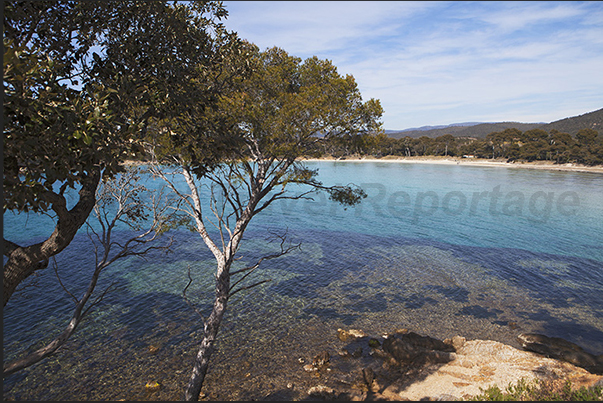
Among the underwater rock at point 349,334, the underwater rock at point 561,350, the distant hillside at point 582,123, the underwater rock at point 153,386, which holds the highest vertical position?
the distant hillside at point 582,123

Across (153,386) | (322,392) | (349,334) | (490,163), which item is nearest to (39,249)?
(153,386)

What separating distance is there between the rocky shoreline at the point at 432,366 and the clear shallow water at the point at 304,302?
903 mm

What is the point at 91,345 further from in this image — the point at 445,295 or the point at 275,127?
the point at 445,295

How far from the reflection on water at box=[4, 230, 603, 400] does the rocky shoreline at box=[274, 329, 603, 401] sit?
95 centimetres

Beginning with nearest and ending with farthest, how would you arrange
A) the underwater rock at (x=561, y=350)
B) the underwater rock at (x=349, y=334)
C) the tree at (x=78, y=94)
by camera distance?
the tree at (x=78, y=94) < the underwater rock at (x=561, y=350) < the underwater rock at (x=349, y=334)

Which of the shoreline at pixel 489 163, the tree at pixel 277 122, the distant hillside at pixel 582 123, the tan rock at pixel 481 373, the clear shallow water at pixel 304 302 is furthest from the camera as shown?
the distant hillside at pixel 582 123

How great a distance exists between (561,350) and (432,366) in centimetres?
590

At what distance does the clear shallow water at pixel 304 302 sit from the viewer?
12.5 m

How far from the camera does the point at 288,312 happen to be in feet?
56.6

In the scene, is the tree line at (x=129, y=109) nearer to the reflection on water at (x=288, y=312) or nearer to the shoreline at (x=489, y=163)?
the reflection on water at (x=288, y=312)

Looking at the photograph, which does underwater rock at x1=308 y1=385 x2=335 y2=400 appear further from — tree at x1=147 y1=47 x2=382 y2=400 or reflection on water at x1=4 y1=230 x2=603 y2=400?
tree at x1=147 y1=47 x2=382 y2=400

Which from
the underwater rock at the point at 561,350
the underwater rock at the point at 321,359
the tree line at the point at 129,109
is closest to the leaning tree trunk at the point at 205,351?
the tree line at the point at 129,109

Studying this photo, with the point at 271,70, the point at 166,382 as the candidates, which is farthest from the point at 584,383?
the point at 271,70

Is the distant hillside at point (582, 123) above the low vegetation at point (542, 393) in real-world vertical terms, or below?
above
